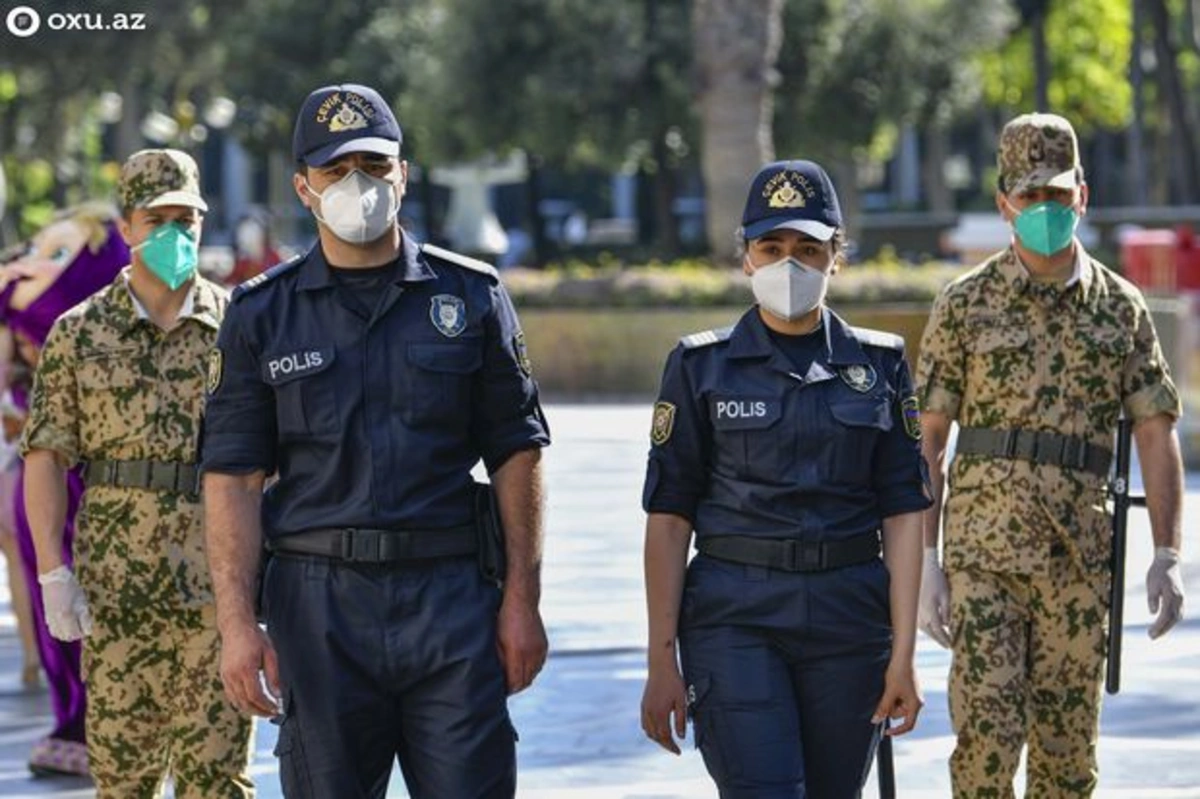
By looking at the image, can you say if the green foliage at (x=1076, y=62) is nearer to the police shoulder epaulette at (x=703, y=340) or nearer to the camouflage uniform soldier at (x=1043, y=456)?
the camouflage uniform soldier at (x=1043, y=456)

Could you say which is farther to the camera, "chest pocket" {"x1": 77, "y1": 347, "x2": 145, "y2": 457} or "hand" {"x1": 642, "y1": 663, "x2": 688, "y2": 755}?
"chest pocket" {"x1": 77, "y1": 347, "x2": 145, "y2": 457}

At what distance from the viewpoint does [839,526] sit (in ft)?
18.4

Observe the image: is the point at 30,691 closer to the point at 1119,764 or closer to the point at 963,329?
the point at 1119,764

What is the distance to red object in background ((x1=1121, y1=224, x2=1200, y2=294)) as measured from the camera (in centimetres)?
2053

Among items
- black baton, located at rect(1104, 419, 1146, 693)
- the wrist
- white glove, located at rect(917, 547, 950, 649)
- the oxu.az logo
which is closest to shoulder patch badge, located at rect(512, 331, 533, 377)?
white glove, located at rect(917, 547, 950, 649)

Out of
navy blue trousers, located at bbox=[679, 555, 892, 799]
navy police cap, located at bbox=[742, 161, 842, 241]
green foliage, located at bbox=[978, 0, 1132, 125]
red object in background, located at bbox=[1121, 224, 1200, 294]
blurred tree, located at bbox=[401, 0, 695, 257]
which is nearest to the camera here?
navy blue trousers, located at bbox=[679, 555, 892, 799]

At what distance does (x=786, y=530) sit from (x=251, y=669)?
1.10 m

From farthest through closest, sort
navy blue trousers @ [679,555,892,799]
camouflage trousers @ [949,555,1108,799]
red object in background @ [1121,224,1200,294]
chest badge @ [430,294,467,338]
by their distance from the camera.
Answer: red object in background @ [1121,224,1200,294]
camouflage trousers @ [949,555,1108,799]
navy blue trousers @ [679,555,892,799]
chest badge @ [430,294,467,338]

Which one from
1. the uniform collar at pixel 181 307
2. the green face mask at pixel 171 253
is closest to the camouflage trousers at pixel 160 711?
the uniform collar at pixel 181 307

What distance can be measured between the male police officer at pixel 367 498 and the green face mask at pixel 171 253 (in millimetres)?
1491

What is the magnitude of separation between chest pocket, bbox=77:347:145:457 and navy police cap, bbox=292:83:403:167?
157 centimetres

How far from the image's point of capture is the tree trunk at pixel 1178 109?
37250 mm

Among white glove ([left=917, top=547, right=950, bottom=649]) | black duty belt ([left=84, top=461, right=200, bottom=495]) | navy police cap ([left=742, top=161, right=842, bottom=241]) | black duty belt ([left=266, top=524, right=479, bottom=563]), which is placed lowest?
white glove ([left=917, top=547, right=950, bottom=649])

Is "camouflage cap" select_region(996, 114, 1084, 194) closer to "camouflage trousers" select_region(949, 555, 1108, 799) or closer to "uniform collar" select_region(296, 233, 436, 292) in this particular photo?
"camouflage trousers" select_region(949, 555, 1108, 799)
